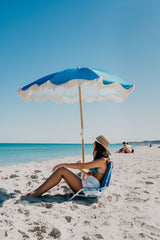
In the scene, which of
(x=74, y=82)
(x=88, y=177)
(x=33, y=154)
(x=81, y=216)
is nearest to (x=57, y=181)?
(x=88, y=177)

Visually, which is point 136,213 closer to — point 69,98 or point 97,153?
point 97,153

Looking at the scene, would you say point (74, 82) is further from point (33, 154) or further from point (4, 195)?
point (33, 154)

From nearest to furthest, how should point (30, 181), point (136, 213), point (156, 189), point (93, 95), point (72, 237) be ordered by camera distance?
point (72, 237) → point (136, 213) → point (156, 189) → point (30, 181) → point (93, 95)

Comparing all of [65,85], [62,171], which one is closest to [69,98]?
[65,85]

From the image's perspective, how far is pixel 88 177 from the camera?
128 inches

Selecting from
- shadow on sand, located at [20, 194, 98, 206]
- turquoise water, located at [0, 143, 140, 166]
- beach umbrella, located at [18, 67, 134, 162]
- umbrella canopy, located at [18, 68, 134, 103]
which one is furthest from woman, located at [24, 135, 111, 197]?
turquoise water, located at [0, 143, 140, 166]

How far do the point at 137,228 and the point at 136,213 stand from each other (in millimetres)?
467

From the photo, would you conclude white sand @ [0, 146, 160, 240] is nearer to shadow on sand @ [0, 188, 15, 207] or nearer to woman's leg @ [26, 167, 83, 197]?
shadow on sand @ [0, 188, 15, 207]

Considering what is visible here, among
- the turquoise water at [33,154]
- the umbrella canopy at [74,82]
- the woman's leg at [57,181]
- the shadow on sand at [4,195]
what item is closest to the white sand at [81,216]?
the shadow on sand at [4,195]

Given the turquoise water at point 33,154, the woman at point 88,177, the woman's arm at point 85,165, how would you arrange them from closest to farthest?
the woman's arm at point 85,165
the woman at point 88,177
the turquoise water at point 33,154

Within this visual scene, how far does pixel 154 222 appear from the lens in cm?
240

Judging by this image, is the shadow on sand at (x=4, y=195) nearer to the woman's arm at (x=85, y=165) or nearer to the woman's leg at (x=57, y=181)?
the woman's leg at (x=57, y=181)

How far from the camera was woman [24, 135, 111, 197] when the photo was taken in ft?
10.4

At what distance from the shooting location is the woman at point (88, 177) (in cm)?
316
